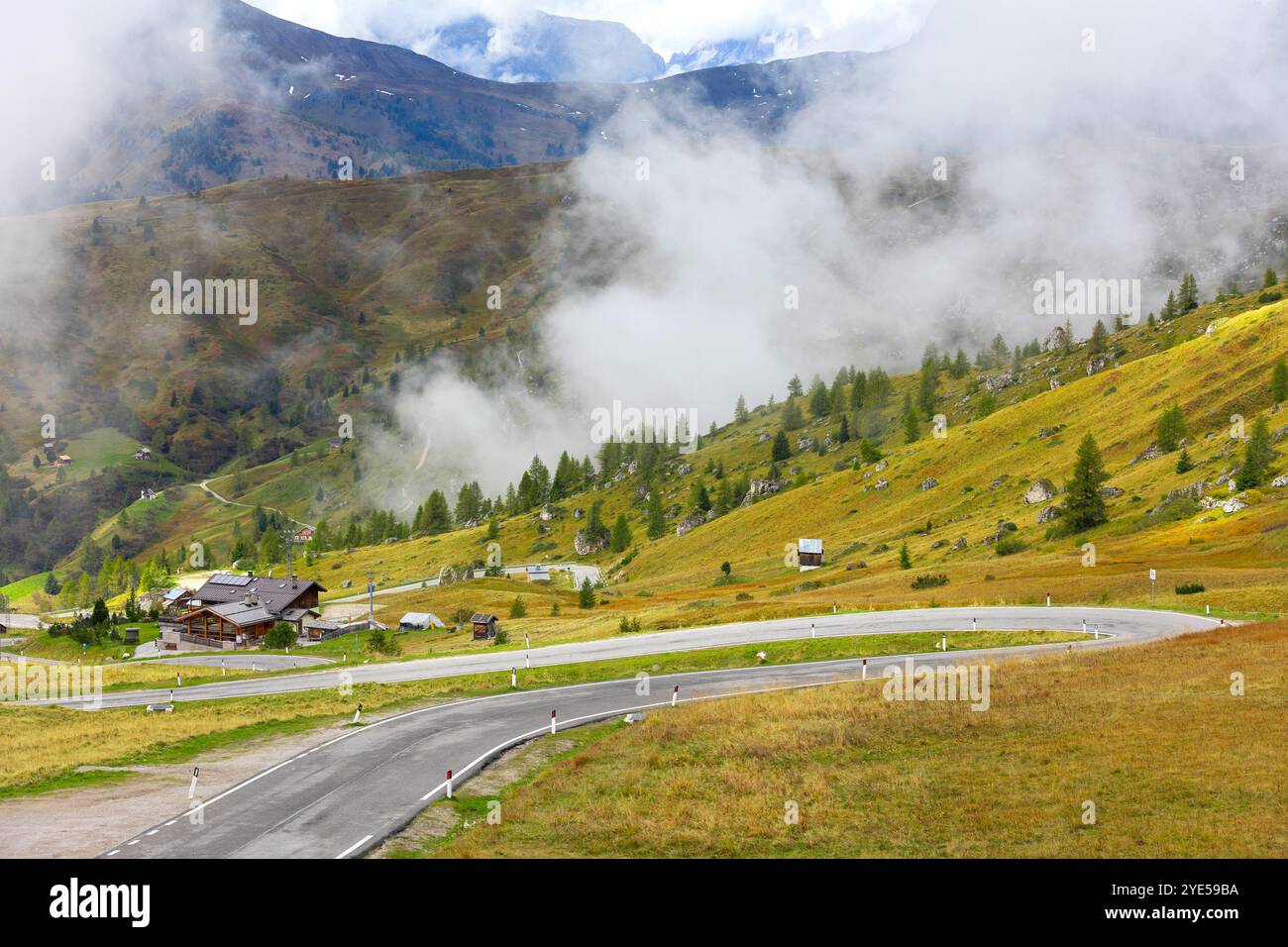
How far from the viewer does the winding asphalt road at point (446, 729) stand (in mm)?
25562

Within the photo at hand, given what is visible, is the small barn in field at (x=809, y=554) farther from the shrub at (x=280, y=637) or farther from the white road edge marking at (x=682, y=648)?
the shrub at (x=280, y=637)

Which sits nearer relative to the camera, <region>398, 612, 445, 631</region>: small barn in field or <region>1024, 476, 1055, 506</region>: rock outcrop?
<region>398, 612, 445, 631</region>: small barn in field

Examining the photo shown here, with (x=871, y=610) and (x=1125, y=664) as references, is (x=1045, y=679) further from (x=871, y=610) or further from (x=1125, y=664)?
(x=871, y=610)

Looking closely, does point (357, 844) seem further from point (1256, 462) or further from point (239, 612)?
point (239, 612)

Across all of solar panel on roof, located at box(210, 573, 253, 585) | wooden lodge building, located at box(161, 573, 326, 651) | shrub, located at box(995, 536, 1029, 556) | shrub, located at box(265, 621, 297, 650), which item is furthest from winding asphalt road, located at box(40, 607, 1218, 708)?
solar panel on roof, located at box(210, 573, 253, 585)

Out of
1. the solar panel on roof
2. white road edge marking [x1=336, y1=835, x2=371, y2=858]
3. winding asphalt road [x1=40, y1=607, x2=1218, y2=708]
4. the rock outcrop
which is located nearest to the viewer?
white road edge marking [x1=336, y1=835, x2=371, y2=858]

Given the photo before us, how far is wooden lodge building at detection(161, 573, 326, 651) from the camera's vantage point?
12731 centimetres

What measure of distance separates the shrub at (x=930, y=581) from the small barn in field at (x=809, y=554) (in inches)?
1651

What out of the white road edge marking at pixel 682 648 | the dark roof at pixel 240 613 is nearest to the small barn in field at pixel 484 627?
the white road edge marking at pixel 682 648

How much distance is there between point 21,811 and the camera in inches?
1104

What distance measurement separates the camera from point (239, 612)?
5162 inches

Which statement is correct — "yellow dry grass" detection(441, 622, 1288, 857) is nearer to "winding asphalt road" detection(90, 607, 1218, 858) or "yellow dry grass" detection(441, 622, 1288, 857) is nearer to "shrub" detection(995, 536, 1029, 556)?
"winding asphalt road" detection(90, 607, 1218, 858)

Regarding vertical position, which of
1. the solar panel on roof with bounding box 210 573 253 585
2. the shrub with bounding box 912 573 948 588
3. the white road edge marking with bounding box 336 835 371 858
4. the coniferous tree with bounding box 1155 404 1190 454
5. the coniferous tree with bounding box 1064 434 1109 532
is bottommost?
the white road edge marking with bounding box 336 835 371 858

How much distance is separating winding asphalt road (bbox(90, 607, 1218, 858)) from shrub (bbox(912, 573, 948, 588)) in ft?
72.7
